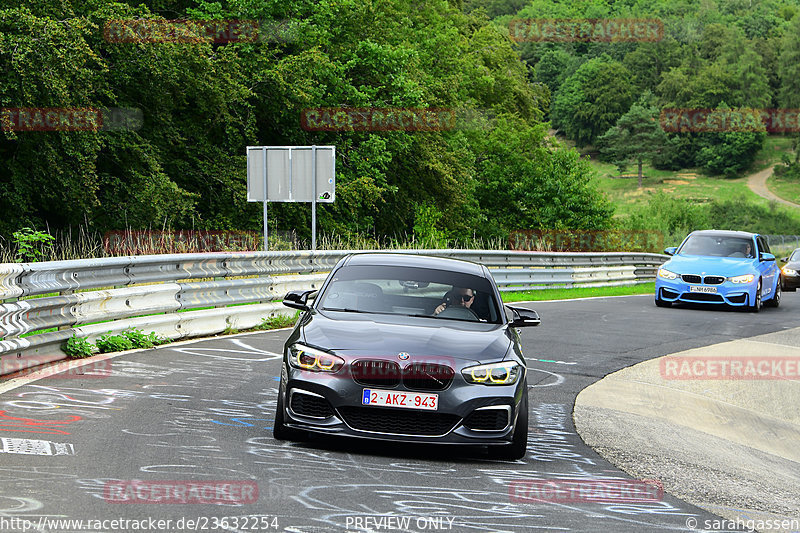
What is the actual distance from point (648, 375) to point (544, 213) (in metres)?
46.4

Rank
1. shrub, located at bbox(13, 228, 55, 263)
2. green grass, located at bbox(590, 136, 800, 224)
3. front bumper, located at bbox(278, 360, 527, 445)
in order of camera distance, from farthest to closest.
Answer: green grass, located at bbox(590, 136, 800, 224) → shrub, located at bbox(13, 228, 55, 263) → front bumper, located at bbox(278, 360, 527, 445)

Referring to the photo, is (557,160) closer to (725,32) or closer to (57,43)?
(57,43)

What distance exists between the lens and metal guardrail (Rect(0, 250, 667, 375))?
9375 mm

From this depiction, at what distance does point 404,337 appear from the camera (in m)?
6.89

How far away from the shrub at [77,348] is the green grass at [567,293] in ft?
42.3

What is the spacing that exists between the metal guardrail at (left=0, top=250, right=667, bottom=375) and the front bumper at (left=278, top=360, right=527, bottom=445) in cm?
358

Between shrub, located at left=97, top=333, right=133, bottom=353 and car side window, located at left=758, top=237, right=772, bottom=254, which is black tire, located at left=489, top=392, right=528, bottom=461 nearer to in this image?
shrub, located at left=97, top=333, right=133, bottom=353

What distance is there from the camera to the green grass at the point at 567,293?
77.7 feet

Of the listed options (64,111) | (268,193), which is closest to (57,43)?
(64,111)

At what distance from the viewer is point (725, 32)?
18488cm

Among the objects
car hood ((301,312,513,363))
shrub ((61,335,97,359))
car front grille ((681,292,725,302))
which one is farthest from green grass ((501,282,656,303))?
car hood ((301,312,513,363))

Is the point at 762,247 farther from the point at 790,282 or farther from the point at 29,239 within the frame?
the point at 29,239

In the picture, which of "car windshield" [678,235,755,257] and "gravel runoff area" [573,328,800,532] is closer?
"gravel runoff area" [573,328,800,532]

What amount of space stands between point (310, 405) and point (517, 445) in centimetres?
137
